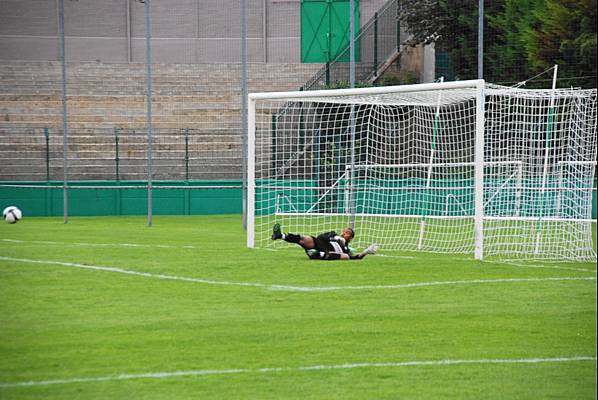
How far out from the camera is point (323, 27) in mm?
30328

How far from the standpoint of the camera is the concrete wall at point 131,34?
2916 cm

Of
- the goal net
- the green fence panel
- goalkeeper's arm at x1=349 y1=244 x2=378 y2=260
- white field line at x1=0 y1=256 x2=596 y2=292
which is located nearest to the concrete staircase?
the green fence panel

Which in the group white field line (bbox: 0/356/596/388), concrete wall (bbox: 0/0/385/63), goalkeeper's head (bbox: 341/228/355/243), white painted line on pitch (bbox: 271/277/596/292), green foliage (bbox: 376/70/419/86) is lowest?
white field line (bbox: 0/356/596/388)

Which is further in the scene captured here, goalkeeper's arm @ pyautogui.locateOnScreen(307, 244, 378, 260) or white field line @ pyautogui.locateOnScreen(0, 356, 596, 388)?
goalkeeper's arm @ pyautogui.locateOnScreen(307, 244, 378, 260)

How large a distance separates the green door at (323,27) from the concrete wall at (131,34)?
0.25 meters

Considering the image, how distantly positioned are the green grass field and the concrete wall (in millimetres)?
15639

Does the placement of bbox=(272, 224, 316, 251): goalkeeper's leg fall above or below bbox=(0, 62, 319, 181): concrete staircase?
below

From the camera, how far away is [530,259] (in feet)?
45.6

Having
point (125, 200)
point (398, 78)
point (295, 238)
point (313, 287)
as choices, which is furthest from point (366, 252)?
point (125, 200)

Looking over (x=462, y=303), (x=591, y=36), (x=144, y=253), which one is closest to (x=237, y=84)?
(x=591, y=36)

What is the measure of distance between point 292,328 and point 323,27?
22708mm

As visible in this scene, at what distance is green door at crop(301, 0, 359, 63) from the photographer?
2988 centimetres

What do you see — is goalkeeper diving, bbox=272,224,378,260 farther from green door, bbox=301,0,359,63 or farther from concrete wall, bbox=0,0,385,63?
green door, bbox=301,0,359,63

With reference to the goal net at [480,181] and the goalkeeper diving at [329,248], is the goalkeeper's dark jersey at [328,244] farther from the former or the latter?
the goal net at [480,181]
